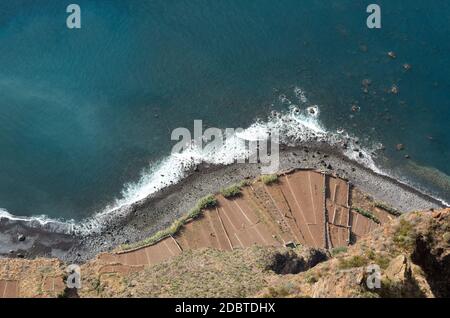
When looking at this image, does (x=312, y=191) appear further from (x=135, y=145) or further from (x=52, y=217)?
(x=52, y=217)

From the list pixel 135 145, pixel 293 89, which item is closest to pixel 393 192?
pixel 293 89

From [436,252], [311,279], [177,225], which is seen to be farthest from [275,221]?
[436,252]

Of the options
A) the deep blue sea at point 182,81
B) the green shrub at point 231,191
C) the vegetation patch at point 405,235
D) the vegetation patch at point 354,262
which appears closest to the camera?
the vegetation patch at point 354,262

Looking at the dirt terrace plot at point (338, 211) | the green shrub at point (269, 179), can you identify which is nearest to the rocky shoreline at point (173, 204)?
the green shrub at point (269, 179)

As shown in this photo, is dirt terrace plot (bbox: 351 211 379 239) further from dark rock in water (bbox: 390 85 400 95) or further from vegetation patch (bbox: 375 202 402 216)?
dark rock in water (bbox: 390 85 400 95)

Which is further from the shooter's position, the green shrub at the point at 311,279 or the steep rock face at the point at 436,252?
the green shrub at the point at 311,279

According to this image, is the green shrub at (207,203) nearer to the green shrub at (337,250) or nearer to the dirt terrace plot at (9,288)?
the green shrub at (337,250)
